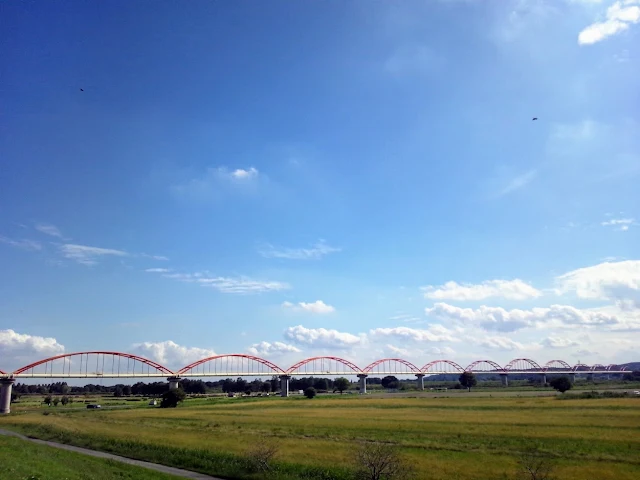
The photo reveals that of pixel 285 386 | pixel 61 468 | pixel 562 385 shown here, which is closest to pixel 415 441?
pixel 61 468

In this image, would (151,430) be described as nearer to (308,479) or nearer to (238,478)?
(238,478)

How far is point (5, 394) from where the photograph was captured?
370 feet

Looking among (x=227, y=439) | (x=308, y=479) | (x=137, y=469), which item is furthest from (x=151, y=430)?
(x=308, y=479)

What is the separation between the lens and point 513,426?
47.9m

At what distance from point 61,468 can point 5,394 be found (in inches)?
4119

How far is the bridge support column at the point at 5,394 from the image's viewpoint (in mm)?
109262

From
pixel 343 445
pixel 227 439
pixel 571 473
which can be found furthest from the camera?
pixel 227 439

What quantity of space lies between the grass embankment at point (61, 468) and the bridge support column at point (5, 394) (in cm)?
8842

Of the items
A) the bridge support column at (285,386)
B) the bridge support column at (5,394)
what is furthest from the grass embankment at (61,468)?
the bridge support column at (285,386)

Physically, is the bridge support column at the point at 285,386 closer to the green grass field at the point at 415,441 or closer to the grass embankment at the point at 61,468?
the green grass field at the point at 415,441

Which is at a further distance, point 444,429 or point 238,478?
A: point 444,429

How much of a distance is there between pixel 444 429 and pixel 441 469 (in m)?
19.2

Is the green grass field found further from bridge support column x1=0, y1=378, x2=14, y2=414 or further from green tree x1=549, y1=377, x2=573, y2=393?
bridge support column x1=0, y1=378, x2=14, y2=414

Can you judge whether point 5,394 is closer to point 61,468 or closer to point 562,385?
point 61,468
